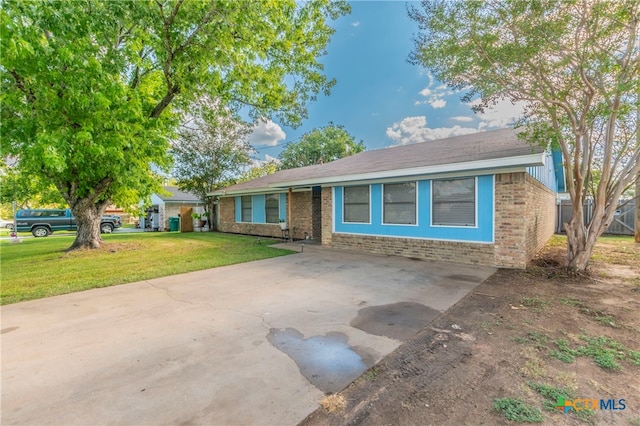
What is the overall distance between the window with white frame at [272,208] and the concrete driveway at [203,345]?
309 inches

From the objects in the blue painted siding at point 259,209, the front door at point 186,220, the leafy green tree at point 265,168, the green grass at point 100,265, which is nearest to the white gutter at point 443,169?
the green grass at point 100,265

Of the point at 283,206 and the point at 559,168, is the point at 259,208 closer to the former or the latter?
the point at 283,206

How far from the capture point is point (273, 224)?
13555 millimetres

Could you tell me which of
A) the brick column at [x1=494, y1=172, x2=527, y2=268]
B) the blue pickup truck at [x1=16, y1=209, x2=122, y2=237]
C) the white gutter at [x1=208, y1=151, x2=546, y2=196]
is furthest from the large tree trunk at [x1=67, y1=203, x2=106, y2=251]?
the brick column at [x1=494, y1=172, x2=527, y2=268]

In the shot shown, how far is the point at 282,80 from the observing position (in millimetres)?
9266

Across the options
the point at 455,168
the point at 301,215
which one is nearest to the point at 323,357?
the point at 455,168

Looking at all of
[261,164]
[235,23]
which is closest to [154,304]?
[235,23]

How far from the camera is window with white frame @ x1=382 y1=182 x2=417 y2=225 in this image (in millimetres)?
8078

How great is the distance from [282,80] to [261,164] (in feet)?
68.8

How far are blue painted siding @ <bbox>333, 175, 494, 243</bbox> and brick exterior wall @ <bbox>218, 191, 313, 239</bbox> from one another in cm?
262

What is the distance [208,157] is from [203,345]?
17.1m

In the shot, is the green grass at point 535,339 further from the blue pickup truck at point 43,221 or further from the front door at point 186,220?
the blue pickup truck at point 43,221

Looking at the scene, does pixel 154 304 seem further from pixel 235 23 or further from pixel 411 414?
pixel 235 23

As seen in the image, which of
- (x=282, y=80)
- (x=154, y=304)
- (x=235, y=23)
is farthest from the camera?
(x=282, y=80)
